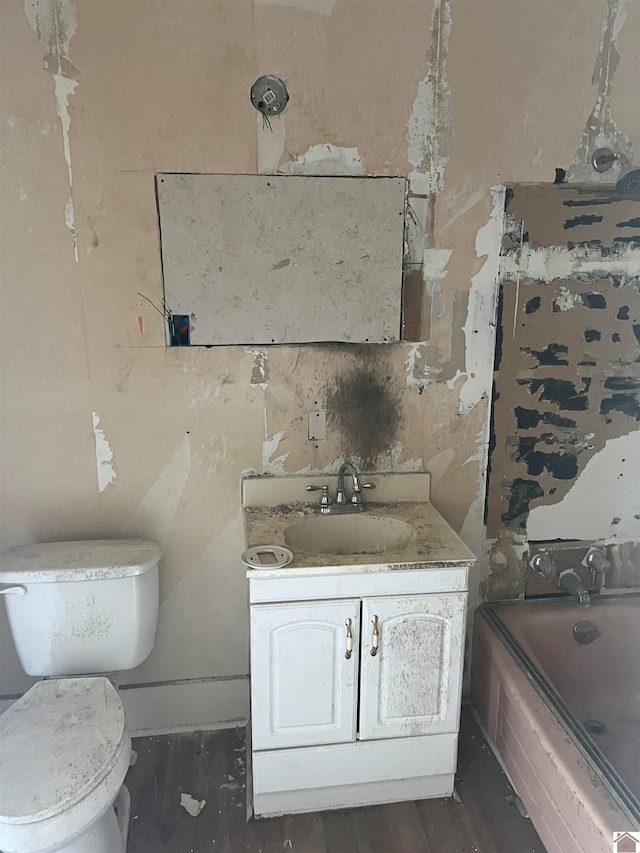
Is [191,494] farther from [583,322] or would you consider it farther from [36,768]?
[583,322]

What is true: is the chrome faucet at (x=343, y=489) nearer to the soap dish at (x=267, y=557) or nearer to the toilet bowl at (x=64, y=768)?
the soap dish at (x=267, y=557)

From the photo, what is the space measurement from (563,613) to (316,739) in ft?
3.25

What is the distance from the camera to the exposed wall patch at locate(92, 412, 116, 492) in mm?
1892

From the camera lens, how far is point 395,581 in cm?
165

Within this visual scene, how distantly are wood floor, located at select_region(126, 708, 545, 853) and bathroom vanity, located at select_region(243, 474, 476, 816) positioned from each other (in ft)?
0.18

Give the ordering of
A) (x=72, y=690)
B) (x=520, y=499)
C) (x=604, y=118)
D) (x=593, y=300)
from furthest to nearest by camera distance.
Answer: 1. (x=520, y=499)
2. (x=593, y=300)
3. (x=604, y=118)
4. (x=72, y=690)

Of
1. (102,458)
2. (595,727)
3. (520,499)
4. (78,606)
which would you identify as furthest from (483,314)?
(78,606)

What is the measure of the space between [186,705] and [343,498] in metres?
0.92

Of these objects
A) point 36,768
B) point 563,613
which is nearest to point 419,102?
point 563,613

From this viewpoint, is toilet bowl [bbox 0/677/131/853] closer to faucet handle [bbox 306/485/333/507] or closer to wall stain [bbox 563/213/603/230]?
faucet handle [bbox 306/485/333/507]

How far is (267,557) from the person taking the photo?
1.65 metres

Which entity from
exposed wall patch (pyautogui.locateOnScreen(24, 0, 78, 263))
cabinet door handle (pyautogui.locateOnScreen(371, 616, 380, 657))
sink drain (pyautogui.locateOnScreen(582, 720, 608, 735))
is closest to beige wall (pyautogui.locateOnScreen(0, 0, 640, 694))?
exposed wall patch (pyautogui.locateOnScreen(24, 0, 78, 263))

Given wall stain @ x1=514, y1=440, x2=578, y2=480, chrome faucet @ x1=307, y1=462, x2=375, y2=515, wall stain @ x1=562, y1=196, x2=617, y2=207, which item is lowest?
chrome faucet @ x1=307, y1=462, x2=375, y2=515

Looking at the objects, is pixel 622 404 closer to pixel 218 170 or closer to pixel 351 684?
pixel 351 684
